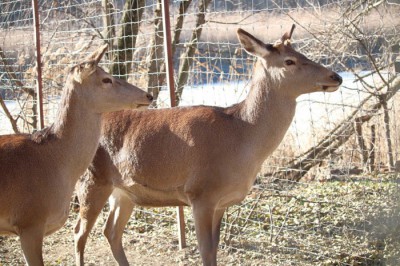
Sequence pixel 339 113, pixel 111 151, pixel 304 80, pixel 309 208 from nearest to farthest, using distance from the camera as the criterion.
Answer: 1. pixel 304 80
2. pixel 111 151
3. pixel 309 208
4. pixel 339 113

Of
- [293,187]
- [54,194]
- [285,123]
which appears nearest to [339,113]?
[293,187]

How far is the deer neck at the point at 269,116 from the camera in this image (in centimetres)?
674

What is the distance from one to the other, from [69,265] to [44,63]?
429 cm

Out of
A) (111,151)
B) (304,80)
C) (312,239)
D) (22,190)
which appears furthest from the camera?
(312,239)

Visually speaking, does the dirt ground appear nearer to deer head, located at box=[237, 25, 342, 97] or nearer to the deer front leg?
the deer front leg

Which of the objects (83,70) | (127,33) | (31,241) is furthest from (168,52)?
(31,241)

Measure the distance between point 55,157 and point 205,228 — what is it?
140 centimetres

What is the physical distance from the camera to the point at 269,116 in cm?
678

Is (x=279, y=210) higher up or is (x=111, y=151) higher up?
(x=111, y=151)

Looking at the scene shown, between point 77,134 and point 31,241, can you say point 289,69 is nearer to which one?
point 77,134

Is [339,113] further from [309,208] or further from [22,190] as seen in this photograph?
[22,190]

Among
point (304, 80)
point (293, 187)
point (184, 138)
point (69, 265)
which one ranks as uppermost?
point (304, 80)

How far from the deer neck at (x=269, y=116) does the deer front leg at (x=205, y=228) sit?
0.66 metres

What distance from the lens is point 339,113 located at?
1084 cm
